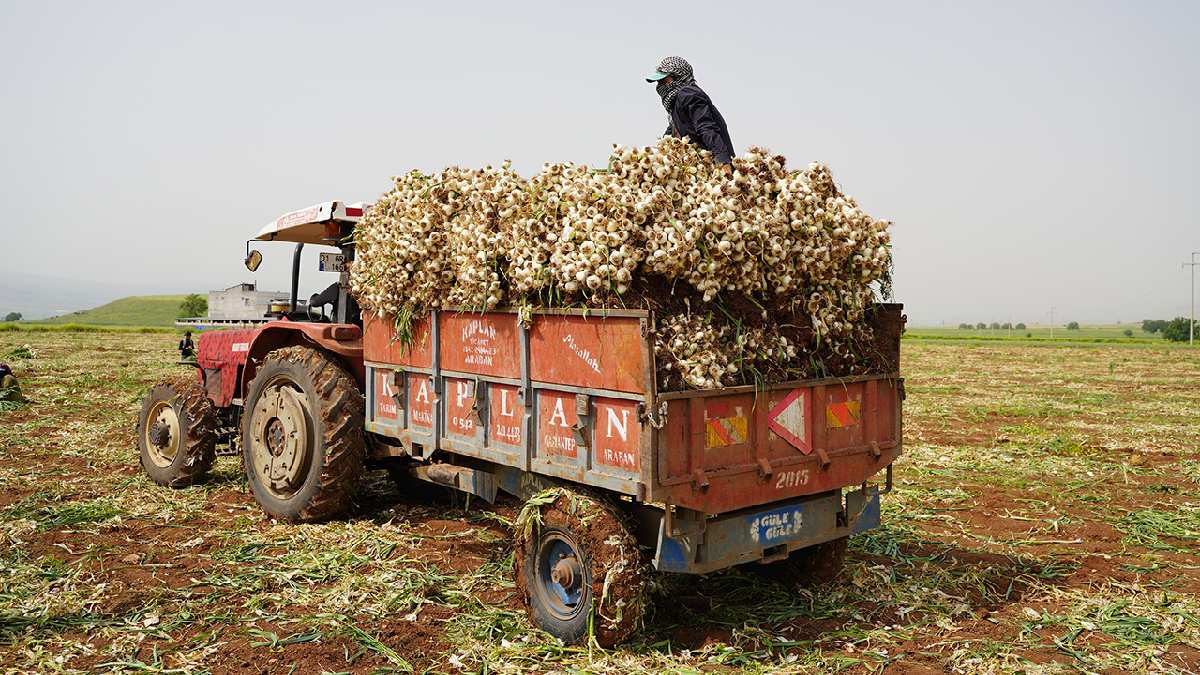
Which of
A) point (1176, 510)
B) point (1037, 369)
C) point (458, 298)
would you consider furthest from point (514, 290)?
point (1037, 369)

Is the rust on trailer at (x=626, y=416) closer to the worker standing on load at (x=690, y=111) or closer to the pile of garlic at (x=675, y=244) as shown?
the pile of garlic at (x=675, y=244)

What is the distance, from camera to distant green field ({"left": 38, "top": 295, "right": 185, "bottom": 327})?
3374 inches

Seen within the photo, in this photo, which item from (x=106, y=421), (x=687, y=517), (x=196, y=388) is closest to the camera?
(x=687, y=517)

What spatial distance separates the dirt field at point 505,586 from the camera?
484 cm

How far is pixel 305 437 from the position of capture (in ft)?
23.6

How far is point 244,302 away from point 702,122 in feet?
20.1

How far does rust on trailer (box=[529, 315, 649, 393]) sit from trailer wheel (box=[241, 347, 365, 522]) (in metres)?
2.49

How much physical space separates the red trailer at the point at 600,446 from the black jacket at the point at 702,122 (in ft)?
5.17

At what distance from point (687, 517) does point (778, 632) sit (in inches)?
42.6

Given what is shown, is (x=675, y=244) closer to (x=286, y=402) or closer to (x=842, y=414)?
(x=842, y=414)

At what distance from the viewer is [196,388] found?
9.23 m

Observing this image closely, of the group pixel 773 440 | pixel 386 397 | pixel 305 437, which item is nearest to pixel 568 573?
pixel 773 440

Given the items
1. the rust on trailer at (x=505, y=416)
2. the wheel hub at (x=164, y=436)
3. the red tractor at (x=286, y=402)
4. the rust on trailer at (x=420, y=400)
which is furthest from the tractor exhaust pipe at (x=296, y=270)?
the rust on trailer at (x=505, y=416)

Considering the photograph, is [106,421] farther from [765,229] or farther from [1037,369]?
[1037,369]
